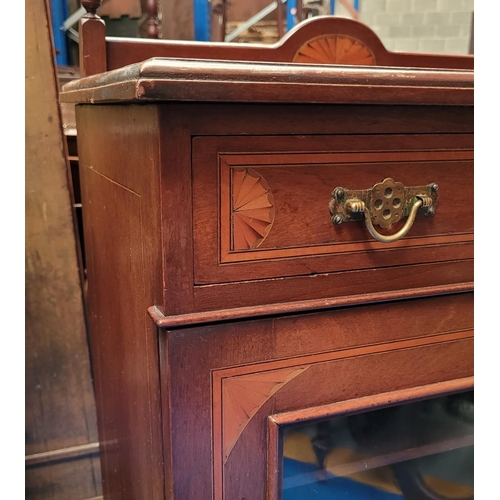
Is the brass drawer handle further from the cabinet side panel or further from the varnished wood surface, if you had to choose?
the varnished wood surface

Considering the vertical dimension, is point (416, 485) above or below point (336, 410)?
below

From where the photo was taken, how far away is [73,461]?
0.97m

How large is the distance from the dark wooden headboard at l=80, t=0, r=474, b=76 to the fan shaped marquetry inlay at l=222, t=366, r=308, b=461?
462mm

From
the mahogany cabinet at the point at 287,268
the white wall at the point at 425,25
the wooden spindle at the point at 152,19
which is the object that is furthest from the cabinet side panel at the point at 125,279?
the white wall at the point at 425,25

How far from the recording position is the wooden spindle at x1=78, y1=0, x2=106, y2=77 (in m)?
0.70

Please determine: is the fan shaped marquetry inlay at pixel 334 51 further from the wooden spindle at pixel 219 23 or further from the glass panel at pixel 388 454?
the glass panel at pixel 388 454

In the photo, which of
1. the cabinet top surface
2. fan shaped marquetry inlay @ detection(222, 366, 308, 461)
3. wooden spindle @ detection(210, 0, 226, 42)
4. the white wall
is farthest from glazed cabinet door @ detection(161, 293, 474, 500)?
the white wall

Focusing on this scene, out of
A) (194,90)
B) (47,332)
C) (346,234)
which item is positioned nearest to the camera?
(194,90)

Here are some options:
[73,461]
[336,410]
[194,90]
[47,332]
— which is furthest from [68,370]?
[194,90]

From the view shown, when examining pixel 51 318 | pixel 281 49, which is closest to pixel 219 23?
pixel 281 49

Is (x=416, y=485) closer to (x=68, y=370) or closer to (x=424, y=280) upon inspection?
(x=424, y=280)

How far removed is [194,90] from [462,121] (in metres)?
0.28

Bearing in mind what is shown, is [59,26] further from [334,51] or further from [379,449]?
[379,449]

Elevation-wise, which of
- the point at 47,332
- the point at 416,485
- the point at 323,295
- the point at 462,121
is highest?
the point at 462,121
